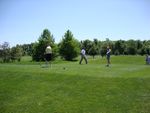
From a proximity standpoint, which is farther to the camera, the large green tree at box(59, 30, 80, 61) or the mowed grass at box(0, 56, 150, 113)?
the large green tree at box(59, 30, 80, 61)

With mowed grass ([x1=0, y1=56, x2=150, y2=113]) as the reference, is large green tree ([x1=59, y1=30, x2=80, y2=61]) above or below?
above

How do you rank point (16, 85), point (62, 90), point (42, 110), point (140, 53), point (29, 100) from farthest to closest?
point (140, 53)
point (16, 85)
point (62, 90)
point (29, 100)
point (42, 110)

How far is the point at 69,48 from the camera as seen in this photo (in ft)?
252

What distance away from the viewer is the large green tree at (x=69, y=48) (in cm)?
7681

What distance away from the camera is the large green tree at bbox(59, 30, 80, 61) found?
7681 centimetres

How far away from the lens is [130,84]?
1614cm

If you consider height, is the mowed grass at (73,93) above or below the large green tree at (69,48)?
below

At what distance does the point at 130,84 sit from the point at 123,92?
1257 millimetres

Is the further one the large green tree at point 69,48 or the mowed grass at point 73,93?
the large green tree at point 69,48

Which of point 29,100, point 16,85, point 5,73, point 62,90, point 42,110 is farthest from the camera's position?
point 5,73

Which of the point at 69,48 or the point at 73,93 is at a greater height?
the point at 69,48

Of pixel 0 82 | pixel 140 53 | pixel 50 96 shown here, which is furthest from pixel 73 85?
pixel 140 53

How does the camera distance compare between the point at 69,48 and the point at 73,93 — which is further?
the point at 69,48

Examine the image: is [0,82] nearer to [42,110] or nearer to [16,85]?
[16,85]
